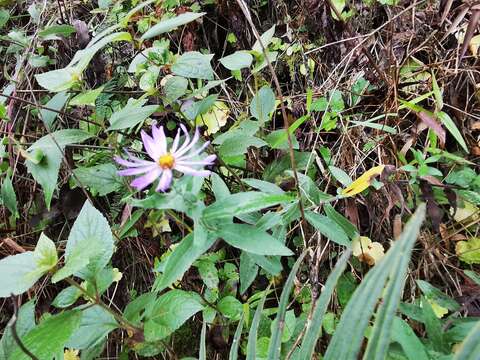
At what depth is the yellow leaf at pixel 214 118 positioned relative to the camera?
1210mm

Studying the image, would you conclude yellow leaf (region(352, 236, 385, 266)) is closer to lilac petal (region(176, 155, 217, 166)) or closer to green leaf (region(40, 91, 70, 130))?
lilac petal (region(176, 155, 217, 166))

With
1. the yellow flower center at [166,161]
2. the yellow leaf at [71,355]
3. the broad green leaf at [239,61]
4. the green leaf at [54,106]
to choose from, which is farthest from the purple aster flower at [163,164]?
the yellow leaf at [71,355]

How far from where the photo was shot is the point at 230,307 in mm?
960

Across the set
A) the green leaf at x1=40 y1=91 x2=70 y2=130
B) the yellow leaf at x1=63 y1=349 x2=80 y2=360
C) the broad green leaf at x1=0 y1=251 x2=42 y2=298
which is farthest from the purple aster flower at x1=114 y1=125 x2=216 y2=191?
the yellow leaf at x1=63 y1=349 x2=80 y2=360

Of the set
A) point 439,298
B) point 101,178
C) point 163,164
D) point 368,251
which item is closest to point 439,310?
point 439,298

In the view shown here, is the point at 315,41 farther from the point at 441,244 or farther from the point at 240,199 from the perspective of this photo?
the point at 240,199

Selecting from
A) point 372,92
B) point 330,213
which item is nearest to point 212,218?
point 330,213

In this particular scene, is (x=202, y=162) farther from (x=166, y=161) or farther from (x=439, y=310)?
(x=439, y=310)

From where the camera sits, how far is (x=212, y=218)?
69cm

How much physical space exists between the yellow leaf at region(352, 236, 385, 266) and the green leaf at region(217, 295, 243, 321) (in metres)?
0.28

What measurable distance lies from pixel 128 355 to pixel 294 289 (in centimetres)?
43

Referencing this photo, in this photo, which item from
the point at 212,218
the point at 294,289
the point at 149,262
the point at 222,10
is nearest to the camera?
the point at 212,218

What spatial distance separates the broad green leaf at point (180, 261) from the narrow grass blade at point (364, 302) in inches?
9.0

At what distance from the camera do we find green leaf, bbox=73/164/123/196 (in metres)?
1.00
